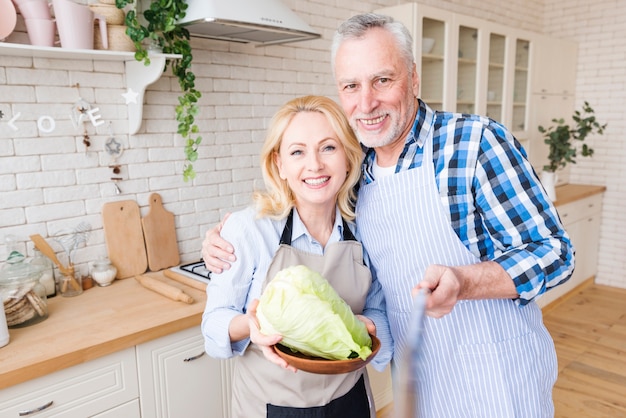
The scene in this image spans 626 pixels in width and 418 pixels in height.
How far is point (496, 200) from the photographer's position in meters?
1.42

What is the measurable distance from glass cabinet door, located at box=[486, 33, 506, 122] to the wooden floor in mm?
1899

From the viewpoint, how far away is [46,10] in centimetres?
198

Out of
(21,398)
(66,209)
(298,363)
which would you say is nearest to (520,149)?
(298,363)

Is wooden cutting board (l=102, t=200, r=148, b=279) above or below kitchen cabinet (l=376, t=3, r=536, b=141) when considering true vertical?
below

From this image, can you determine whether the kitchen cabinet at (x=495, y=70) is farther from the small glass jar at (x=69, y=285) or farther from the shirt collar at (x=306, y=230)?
the small glass jar at (x=69, y=285)

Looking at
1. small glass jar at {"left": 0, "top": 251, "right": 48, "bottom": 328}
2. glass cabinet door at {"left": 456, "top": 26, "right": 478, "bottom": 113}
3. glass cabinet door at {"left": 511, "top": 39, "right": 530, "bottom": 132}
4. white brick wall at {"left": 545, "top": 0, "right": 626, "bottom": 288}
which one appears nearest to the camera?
small glass jar at {"left": 0, "top": 251, "right": 48, "bottom": 328}

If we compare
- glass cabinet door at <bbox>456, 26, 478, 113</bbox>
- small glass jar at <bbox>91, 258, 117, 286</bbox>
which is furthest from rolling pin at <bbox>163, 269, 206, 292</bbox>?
glass cabinet door at <bbox>456, 26, 478, 113</bbox>

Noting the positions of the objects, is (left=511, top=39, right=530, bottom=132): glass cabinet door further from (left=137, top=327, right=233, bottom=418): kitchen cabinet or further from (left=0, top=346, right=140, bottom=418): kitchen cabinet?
(left=0, top=346, right=140, bottom=418): kitchen cabinet

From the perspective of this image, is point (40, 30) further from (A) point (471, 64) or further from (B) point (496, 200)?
(A) point (471, 64)

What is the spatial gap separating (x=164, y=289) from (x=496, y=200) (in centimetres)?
144

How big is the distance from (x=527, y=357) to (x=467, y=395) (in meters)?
0.21

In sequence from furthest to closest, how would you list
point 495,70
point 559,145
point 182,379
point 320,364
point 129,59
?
point 559,145
point 495,70
point 129,59
point 182,379
point 320,364

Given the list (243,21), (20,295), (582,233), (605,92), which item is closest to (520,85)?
(605,92)

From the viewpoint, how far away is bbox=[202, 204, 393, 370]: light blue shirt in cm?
143
